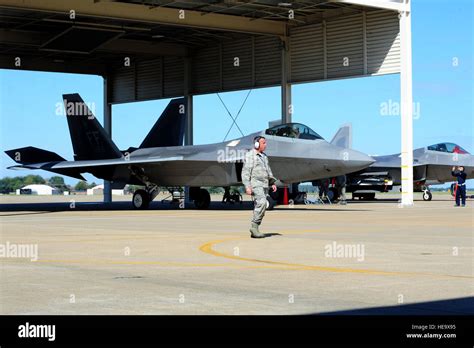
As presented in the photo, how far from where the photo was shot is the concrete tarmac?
7.00 meters

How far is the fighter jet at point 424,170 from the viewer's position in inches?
1752

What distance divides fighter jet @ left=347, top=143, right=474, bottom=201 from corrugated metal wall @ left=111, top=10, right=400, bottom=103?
288 inches

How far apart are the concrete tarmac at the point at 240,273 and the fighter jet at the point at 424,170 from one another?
2909 centimetres

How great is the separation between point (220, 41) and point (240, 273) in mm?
35922

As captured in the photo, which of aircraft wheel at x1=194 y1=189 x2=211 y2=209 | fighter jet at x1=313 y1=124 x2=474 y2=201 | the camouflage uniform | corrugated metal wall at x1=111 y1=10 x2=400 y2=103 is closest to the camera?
the camouflage uniform

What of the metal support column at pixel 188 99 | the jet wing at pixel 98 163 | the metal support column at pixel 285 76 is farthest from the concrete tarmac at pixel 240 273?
the metal support column at pixel 188 99

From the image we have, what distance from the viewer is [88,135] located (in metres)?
35.8

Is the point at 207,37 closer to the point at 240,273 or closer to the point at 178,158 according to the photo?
the point at 178,158

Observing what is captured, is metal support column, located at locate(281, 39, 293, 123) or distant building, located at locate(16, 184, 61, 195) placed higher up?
metal support column, located at locate(281, 39, 293, 123)

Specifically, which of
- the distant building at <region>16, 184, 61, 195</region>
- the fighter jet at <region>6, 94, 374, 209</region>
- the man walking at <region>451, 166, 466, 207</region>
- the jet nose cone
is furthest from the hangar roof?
the distant building at <region>16, 184, 61, 195</region>

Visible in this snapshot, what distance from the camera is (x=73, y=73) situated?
48.5 metres

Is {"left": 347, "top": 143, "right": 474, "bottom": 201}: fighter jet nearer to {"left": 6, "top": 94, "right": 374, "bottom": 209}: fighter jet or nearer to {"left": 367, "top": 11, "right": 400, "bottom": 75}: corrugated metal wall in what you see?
{"left": 367, "top": 11, "right": 400, "bottom": 75}: corrugated metal wall
